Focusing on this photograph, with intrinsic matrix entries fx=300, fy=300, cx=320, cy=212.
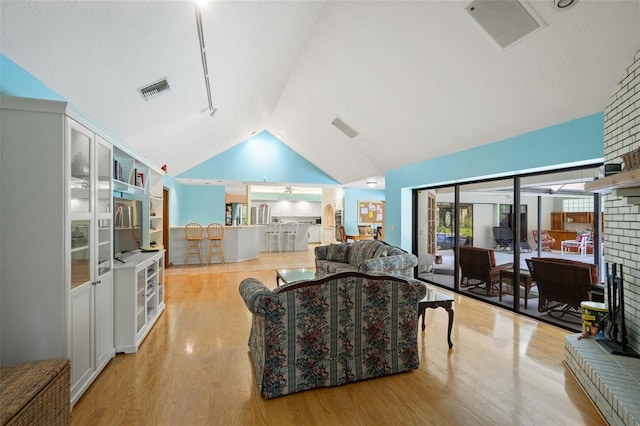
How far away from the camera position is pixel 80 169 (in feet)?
7.34

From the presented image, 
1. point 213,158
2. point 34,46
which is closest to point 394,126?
point 34,46

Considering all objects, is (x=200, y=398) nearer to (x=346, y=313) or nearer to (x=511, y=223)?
(x=346, y=313)

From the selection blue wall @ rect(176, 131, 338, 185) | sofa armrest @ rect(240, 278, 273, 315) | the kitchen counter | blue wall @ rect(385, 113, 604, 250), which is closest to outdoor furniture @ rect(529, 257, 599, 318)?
blue wall @ rect(385, 113, 604, 250)

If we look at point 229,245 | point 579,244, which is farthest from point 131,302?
point 579,244

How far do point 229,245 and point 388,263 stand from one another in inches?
199

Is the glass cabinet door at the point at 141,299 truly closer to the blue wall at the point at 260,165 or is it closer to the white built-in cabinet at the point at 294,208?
the blue wall at the point at 260,165

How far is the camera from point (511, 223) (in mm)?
4352

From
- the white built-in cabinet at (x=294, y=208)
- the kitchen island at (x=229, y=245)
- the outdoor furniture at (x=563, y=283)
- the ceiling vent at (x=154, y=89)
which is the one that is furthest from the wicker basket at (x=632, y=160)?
the white built-in cabinet at (x=294, y=208)

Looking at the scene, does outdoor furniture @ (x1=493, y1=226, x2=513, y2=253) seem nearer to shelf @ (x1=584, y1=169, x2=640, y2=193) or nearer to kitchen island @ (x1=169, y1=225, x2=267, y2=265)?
shelf @ (x1=584, y1=169, x2=640, y2=193)

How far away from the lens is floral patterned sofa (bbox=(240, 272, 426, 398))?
7.02 feet

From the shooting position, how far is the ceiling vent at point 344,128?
5.62 meters

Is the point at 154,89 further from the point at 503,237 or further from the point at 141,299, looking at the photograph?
the point at 503,237

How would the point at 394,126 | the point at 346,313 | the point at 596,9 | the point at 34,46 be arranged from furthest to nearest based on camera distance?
1. the point at 394,126
2. the point at 346,313
3. the point at 596,9
4. the point at 34,46

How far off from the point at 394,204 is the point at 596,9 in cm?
456
